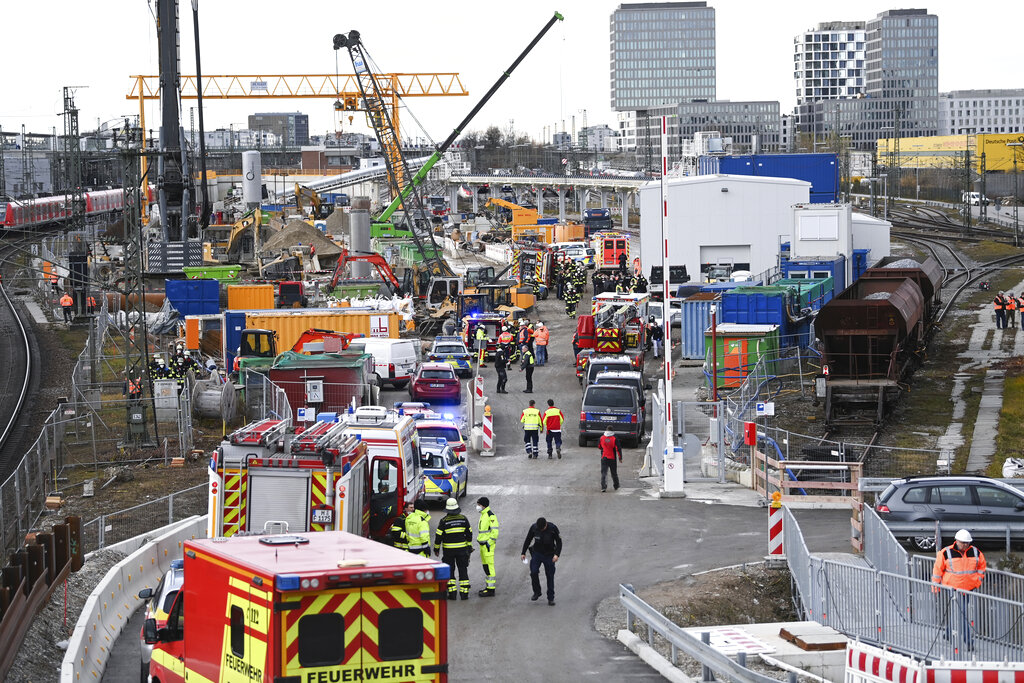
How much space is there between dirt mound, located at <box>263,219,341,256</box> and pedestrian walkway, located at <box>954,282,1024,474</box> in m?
32.4

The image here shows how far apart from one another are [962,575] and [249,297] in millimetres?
39013

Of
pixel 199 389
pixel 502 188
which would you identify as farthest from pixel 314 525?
pixel 502 188

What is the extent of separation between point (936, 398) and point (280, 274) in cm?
3709

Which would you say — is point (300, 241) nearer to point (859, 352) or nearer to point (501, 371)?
point (501, 371)

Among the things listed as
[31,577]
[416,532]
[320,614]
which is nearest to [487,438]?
[416,532]

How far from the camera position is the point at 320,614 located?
9891 millimetres

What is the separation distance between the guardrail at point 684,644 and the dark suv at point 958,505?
5.26 metres

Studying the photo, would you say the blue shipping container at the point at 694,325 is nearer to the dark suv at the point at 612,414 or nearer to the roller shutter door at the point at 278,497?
the dark suv at the point at 612,414

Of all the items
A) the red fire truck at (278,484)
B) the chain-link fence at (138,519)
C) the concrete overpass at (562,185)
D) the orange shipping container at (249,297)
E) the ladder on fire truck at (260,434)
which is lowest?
the chain-link fence at (138,519)

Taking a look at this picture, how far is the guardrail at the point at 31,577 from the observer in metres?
14.3

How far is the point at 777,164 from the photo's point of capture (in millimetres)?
71500

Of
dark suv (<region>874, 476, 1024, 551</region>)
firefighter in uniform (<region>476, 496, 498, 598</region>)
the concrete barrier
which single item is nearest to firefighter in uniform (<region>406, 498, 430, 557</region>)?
firefighter in uniform (<region>476, 496, 498, 598</region>)

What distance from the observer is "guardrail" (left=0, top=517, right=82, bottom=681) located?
47.0 feet

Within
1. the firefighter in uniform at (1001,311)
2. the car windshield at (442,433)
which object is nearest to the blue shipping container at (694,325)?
the firefighter in uniform at (1001,311)
